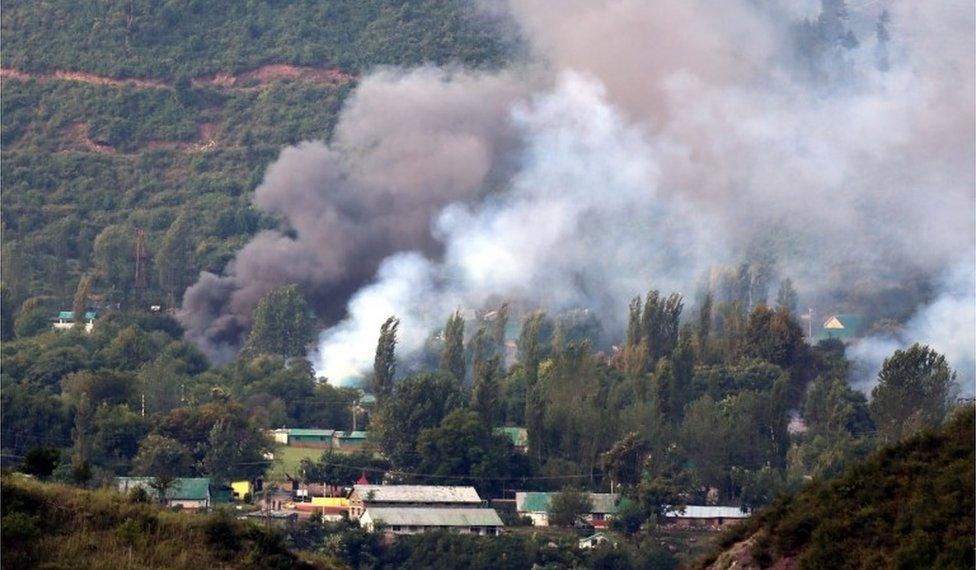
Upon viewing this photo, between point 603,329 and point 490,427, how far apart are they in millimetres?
25410

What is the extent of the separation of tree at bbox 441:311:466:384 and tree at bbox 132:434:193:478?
15890 millimetres

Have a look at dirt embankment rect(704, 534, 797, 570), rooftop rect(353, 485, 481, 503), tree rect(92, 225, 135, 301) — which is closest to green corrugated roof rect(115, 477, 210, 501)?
rooftop rect(353, 485, 481, 503)

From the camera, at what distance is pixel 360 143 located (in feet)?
329

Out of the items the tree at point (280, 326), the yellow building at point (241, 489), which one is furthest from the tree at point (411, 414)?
the tree at point (280, 326)

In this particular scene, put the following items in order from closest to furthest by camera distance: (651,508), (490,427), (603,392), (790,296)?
(651,508) < (490,427) < (603,392) < (790,296)

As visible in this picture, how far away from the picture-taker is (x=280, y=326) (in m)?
80.8

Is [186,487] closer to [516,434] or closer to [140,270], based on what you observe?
[516,434]

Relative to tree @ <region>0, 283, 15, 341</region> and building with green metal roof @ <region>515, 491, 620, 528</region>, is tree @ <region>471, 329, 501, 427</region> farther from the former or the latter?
tree @ <region>0, 283, 15, 341</region>

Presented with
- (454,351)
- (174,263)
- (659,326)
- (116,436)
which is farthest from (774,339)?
(174,263)

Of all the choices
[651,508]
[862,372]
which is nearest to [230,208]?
[862,372]

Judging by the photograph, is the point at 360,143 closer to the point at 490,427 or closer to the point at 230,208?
the point at 230,208

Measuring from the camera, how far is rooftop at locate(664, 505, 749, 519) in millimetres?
58812

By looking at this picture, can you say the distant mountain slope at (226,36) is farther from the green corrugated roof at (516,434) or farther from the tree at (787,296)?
the green corrugated roof at (516,434)

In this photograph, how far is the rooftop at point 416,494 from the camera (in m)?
57.9
